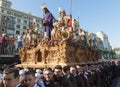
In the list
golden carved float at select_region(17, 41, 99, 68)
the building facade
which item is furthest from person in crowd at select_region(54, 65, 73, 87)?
the building facade

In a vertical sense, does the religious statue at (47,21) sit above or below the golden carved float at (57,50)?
above

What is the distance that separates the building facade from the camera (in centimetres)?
4914

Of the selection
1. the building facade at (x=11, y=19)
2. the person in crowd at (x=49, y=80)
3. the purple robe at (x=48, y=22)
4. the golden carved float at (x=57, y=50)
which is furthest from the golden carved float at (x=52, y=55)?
the building facade at (x=11, y=19)

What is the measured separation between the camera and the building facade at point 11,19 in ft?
161

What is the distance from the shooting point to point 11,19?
52281 millimetres

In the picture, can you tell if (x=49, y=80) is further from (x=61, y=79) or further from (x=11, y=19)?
(x=11, y=19)

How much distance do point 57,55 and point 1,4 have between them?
149 ft

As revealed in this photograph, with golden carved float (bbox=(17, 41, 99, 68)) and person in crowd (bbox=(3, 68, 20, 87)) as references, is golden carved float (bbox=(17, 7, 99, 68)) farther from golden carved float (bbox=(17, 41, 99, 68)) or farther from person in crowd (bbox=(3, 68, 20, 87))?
person in crowd (bbox=(3, 68, 20, 87))

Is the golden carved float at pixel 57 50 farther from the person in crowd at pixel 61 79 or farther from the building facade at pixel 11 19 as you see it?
the building facade at pixel 11 19

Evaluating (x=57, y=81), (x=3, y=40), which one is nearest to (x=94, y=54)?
(x=3, y=40)

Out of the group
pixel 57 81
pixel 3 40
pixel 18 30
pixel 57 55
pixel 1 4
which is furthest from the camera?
pixel 18 30

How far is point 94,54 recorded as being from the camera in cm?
1409

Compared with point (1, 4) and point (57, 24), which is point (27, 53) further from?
point (1, 4)

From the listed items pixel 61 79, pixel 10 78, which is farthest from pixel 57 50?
pixel 10 78
